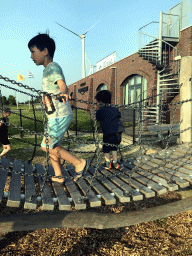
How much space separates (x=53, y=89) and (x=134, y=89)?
14.8m

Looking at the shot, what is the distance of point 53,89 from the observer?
2.52 meters

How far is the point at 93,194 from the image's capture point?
2391 mm

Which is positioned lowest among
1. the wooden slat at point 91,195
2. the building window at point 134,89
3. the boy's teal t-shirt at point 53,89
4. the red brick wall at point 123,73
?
the wooden slat at point 91,195

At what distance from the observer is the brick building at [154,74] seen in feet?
38.6

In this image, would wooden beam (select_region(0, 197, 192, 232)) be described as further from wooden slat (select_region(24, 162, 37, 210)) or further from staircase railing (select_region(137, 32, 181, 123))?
staircase railing (select_region(137, 32, 181, 123))

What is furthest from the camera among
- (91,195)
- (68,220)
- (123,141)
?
(123,141)

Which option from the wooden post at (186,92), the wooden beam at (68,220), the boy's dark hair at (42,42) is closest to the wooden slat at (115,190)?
the wooden beam at (68,220)

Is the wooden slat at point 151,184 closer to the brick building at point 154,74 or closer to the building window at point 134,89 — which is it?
the brick building at point 154,74

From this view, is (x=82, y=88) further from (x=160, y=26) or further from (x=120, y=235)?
(x=120, y=235)

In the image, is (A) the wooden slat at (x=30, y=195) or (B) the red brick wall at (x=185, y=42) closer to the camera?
(A) the wooden slat at (x=30, y=195)

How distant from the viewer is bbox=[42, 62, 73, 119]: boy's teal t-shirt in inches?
95.9

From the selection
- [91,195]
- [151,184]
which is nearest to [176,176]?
[151,184]

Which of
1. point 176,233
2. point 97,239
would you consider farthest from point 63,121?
point 176,233

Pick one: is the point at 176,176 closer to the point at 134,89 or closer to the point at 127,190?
the point at 127,190
